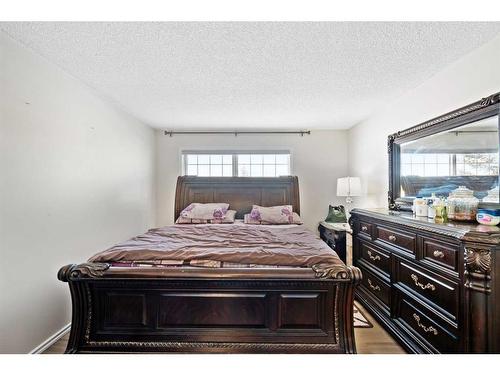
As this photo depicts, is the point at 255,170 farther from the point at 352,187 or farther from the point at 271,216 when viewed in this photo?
the point at 352,187

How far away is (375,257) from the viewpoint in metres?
2.37

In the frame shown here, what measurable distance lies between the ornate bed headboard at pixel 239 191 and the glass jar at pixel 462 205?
245 centimetres

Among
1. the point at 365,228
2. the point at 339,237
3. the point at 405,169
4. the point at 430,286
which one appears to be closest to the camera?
the point at 430,286

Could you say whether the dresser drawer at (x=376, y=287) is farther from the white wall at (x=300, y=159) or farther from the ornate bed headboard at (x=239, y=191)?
the white wall at (x=300, y=159)

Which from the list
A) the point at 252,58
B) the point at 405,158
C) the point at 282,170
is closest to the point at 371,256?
the point at 405,158

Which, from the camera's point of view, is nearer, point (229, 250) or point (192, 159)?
point (229, 250)

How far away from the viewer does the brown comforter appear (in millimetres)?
1867

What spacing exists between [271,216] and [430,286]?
2217mm

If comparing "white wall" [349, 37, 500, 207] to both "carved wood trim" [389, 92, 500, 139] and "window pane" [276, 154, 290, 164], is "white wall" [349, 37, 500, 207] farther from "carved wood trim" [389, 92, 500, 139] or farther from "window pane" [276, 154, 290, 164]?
"window pane" [276, 154, 290, 164]

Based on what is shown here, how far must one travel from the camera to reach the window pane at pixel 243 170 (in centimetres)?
454

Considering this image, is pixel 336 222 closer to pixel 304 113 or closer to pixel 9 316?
pixel 304 113

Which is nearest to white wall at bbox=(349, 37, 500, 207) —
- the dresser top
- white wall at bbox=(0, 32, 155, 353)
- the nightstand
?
the nightstand

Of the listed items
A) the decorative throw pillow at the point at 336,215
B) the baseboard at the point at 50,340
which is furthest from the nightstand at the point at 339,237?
the baseboard at the point at 50,340
